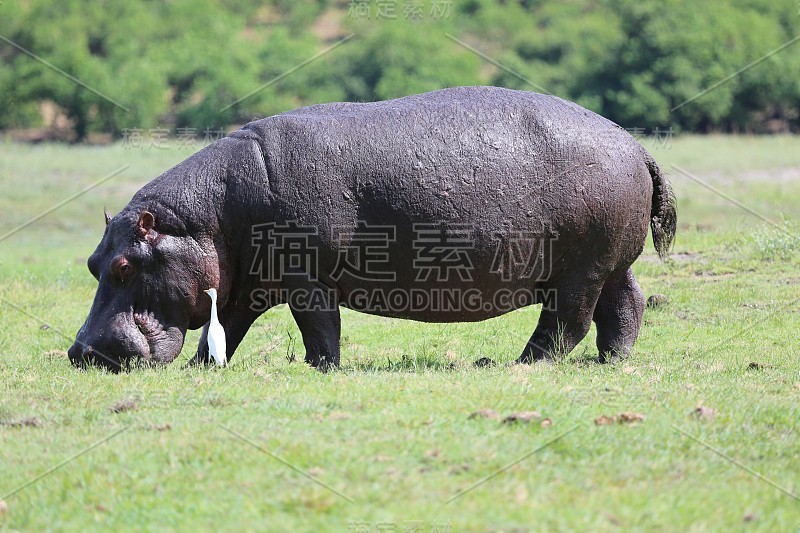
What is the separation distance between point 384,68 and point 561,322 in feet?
102

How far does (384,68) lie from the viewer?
39.8 metres

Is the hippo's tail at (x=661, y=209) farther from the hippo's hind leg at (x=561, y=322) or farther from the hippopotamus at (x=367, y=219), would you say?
the hippo's hind leg at (x=561, y=322)

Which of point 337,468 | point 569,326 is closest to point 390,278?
point 569,326

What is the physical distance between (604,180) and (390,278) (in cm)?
181

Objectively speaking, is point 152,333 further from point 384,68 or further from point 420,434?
point 384,68

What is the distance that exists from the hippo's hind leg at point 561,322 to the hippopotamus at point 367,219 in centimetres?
14

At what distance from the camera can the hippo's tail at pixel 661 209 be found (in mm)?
9945

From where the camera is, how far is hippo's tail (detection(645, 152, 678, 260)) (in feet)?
32.6

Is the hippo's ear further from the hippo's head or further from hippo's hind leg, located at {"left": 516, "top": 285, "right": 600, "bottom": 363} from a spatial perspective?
hippo's hind leg, located at {"left": 516, "top": 285, "right": 600, "bottom": 363}

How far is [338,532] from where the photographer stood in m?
5.71

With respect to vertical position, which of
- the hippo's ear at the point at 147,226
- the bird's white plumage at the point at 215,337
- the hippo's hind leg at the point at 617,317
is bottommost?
the hippo's hind leg at the point at 617,317

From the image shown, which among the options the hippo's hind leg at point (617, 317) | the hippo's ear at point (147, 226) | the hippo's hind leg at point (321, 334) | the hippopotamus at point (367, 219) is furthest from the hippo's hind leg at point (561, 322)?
the hippo's ear at point (147, 226)

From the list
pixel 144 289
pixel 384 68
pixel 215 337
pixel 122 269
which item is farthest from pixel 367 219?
pixel 384 68

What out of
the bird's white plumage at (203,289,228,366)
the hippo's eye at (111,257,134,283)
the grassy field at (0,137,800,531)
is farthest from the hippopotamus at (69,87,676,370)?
the grassy field at (0,137,800,531)
